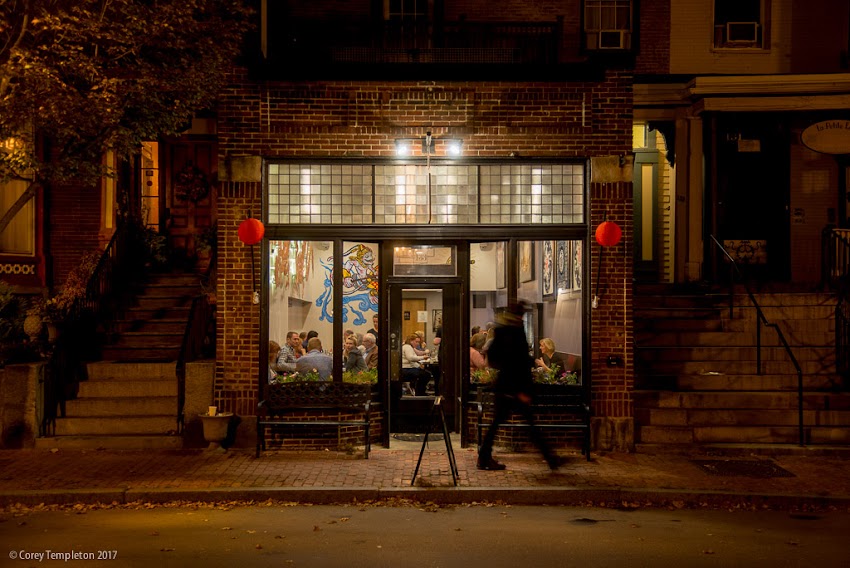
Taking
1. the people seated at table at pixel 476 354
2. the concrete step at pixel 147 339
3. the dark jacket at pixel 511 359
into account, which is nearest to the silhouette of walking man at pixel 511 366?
the dark jacket at pixel 511 359

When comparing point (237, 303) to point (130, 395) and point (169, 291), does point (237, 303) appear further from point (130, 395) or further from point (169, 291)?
point (169, 291)

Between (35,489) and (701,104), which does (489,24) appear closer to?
(701,104)

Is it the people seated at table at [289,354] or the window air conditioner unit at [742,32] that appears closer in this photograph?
the people seated at table at [289,354]

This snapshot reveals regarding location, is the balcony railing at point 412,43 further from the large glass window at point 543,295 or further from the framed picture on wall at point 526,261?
the large glass window at point 543,295

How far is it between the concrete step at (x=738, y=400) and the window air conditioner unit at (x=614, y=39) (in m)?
6.23

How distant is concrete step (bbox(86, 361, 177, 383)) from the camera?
39.0ft

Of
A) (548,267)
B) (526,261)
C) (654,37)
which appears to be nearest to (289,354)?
(526,261)

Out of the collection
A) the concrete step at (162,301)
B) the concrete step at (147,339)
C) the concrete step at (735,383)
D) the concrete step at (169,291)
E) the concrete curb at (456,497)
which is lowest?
the concrete curb at (456,497)

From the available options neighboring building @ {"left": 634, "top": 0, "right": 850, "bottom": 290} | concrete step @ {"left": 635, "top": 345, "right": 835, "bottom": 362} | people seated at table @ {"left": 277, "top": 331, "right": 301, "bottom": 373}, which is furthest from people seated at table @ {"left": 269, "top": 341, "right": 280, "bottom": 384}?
neighboring building @ {"left": 634, "top": 0, "right": 850, "bottom": 290}

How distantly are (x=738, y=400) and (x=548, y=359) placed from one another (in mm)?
2732

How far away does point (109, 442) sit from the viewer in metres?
10.8

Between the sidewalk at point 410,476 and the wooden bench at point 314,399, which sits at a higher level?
the wooden bench at point 314,399

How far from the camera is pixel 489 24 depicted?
39.4 feet

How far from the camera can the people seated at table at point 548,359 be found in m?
11.4
